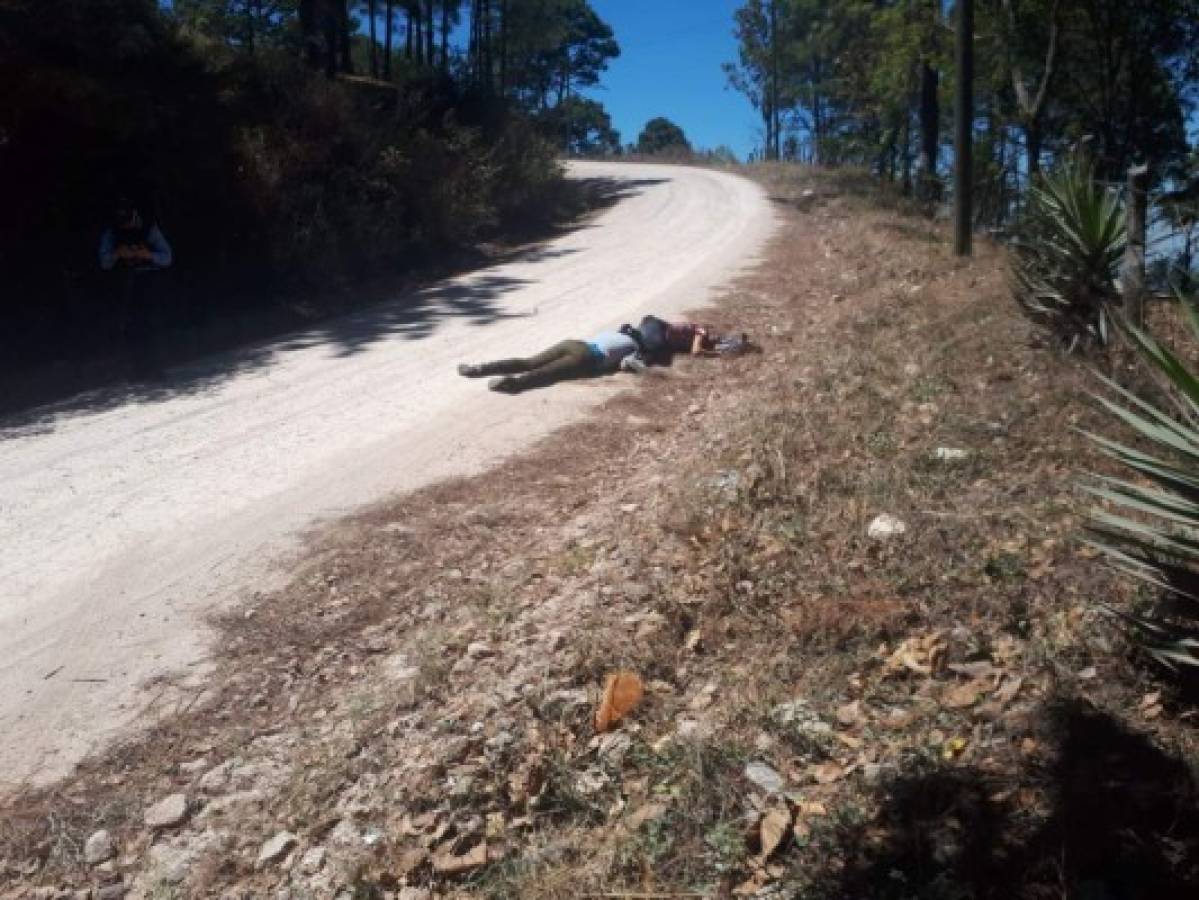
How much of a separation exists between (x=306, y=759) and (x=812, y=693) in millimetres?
1982

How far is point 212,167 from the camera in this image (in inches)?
515

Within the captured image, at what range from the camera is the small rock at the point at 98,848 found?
343cm

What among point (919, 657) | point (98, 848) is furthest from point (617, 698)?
point (98, 848)

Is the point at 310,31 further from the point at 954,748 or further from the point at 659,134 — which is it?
the point at 659,134

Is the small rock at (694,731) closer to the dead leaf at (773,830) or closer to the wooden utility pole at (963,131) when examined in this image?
the dead leaf at (773,830)

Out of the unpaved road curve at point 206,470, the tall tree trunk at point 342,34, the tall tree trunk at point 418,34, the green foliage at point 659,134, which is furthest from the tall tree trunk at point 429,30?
the green foliage at point 659,134

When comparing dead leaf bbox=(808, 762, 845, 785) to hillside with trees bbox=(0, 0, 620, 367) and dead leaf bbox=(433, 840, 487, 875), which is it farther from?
hillside with trees bbox=(0, 0, 620, 367)

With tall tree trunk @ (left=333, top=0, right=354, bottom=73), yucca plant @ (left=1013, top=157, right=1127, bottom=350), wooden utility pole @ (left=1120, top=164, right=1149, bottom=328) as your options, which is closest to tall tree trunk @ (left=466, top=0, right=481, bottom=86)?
tall tree trunk @ (left=333, top=0, right=354, bottom=73)

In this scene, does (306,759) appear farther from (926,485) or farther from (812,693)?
(926,485)

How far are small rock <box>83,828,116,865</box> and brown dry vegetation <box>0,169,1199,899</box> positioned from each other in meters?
0.04

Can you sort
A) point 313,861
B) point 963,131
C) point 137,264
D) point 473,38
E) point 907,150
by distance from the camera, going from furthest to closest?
point 473,38 < point 907,150 < point 963,131 < point 137,264 < point 313,861

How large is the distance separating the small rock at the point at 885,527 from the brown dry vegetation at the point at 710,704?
0.06 meters

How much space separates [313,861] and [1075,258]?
660cm

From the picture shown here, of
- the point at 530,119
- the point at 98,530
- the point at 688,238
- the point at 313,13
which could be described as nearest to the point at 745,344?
the point at 98,530
